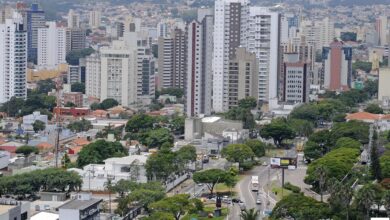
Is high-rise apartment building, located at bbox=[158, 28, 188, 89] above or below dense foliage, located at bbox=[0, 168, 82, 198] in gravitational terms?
above

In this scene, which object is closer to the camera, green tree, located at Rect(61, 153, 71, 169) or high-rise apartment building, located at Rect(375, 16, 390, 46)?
green tree, located at Rect(61, 153, 71, 169)

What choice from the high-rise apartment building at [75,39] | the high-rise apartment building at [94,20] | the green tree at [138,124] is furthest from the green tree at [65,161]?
the high-rise apartment building at [94,20]

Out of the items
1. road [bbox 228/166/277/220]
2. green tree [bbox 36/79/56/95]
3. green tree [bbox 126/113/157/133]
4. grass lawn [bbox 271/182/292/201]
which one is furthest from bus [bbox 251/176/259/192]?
green tree [bbox 36/79/56/95]

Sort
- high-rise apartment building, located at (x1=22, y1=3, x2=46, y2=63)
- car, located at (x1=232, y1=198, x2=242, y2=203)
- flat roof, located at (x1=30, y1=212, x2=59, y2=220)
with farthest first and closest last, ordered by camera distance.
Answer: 1. high-rise apartment building, located at (x1=22, y1=3, x2=46, y2=63)
2. car, located at (x1=232, y1=198, x2=242, y2=203)
3. flat roof, located at (x1=30, y1=212, x2=59, y2=220)


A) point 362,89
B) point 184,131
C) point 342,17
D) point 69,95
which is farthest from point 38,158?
point 342,17

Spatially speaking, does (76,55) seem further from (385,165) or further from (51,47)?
(385,165)

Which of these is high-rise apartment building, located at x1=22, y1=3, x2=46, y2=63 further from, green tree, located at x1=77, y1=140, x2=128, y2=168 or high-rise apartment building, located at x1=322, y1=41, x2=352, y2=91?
green tree, located at x1=77, y1=140, x2=128, y2=168
